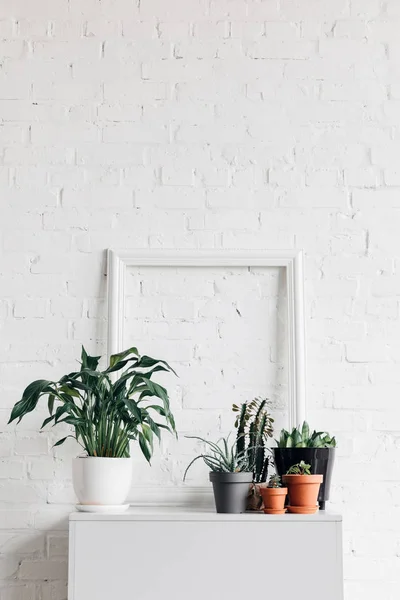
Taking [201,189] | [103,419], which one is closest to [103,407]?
[103,419]

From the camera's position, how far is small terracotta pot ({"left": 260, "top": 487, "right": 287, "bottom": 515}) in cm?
195

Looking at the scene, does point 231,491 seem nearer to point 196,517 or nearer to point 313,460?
point 196,517

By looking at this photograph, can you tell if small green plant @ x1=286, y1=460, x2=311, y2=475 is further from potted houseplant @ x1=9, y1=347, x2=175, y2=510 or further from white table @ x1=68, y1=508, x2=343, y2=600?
potted houseplant @ x1=9, y1=347, x2=175, y2=510

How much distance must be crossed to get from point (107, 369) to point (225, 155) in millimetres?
772

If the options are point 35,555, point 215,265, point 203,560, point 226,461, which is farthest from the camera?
point 215,265

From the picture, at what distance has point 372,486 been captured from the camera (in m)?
2.23

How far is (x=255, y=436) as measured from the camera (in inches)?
83.2

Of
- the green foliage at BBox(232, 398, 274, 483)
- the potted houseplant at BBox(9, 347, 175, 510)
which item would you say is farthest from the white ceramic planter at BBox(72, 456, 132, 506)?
the green foliage at BBox(232, 398, 274, 483)

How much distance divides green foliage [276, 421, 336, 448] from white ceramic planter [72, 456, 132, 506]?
44 centimetres

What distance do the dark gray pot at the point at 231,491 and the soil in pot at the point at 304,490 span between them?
0.12 meters

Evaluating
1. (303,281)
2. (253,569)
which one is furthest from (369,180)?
(253,569)

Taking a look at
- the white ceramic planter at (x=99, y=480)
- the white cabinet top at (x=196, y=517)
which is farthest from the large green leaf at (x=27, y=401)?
the white cabinet top at (x=196, y=517)

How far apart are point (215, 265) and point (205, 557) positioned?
84cm

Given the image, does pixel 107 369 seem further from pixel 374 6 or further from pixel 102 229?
pixel 374 6
